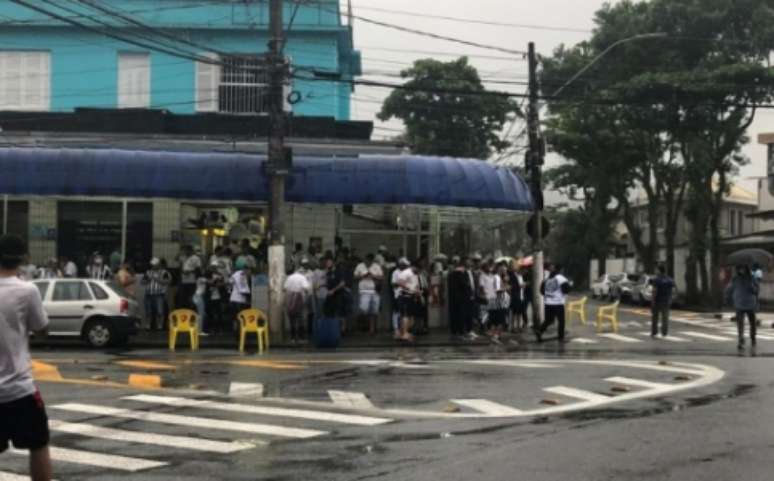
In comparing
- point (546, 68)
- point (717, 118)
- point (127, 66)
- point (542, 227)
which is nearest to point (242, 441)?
point (542, 227)

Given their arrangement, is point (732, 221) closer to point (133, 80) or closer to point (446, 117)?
point (446, 117)

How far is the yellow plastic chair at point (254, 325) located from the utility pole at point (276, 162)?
0.68 m

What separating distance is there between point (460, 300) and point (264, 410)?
39.6ft

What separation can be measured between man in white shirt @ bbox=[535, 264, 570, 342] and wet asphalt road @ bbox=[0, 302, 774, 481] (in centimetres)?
424

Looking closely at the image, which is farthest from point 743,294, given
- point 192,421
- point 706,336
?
point 192,421

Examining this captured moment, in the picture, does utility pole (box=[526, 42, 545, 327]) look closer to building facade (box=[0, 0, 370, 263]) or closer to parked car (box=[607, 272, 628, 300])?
building facade (box=[0, 0, 370, 263])

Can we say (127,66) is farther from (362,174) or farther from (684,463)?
(684,463)

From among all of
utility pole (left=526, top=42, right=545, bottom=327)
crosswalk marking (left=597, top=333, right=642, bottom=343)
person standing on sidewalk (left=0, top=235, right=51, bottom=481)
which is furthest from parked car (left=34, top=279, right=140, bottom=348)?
person standing on sidewalk (left=0, top=235, right=51, bottom=481)

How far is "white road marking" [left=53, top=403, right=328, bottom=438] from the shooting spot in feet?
28.9

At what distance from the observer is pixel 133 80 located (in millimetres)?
33250

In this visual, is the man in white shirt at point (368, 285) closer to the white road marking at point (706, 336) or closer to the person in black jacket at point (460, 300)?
the person in black jacket at point (460, 300)

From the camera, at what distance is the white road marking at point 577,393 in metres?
11.1

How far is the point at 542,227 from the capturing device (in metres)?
24.0

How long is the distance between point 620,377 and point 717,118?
25.8m
